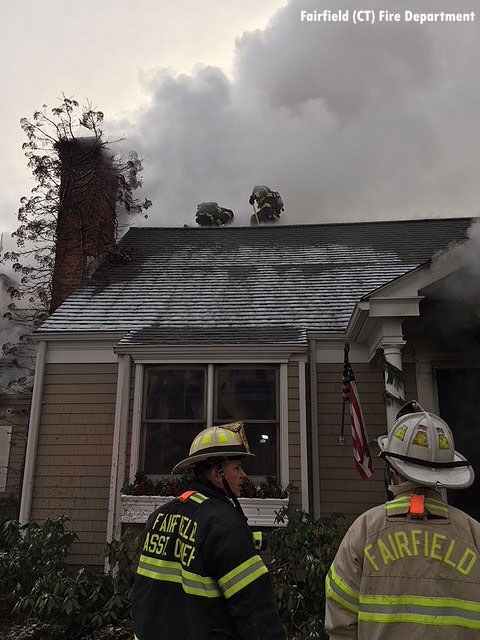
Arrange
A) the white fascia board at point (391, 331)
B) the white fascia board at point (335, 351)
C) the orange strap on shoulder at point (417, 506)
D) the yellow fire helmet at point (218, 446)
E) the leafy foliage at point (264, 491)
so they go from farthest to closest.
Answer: the white fascia board at point (335, 351), the leafy foliage at point (264, 491), the white fascia board at point (391, 331), the yellow fire helmet at point (218, 446), the orange strap on shoulder at point (417, 506)

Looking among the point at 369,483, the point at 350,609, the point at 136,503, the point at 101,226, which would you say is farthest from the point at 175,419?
the point at 101,226

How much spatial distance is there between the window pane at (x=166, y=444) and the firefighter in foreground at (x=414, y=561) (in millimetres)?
5111

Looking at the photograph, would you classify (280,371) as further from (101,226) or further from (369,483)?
(101,226)

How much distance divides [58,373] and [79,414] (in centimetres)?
73

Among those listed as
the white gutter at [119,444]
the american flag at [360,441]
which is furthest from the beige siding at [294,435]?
the white gutter at [119,444]

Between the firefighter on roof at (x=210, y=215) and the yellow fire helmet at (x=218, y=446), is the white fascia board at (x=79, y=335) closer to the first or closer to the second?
the yellow fire helmet at (x=218, y=446)

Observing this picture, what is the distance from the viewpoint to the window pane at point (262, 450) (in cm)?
657

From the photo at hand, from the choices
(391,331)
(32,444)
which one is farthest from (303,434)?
(32,444)

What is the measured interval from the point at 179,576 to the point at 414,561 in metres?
0.90

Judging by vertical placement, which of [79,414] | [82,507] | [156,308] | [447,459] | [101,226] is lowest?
[82,507]

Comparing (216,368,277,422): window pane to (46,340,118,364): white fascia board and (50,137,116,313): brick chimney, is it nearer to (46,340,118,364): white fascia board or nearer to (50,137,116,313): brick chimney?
(46,340,118,364): white fascia board

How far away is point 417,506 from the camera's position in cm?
177

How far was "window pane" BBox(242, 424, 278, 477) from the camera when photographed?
6566 millimetres

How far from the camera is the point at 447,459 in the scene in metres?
1.89
